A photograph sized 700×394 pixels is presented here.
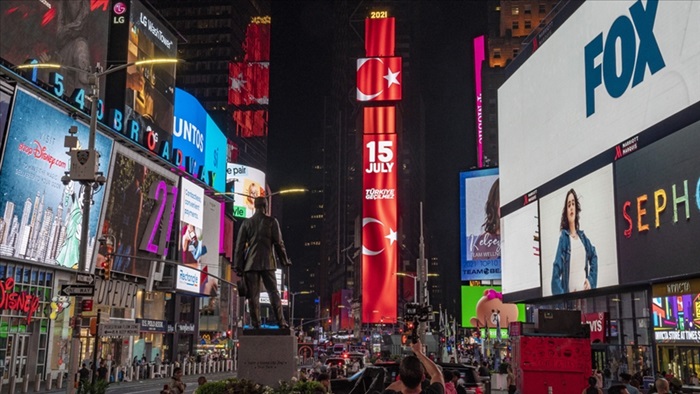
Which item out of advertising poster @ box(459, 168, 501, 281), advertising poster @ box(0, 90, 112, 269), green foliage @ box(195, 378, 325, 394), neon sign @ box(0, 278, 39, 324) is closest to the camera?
green foliage @ box(195, 378, 325, 394)

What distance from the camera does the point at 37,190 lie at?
146 ft

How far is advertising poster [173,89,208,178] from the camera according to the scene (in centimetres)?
8119

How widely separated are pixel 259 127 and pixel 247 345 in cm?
16428

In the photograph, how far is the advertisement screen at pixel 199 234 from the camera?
74375mm

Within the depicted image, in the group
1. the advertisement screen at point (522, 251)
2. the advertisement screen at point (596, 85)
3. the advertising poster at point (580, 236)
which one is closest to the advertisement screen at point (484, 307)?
the advertisement screen at point (522, 251)

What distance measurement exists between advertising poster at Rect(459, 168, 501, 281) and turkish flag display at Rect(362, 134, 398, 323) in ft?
62.7

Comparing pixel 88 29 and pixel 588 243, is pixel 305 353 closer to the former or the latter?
pixel 588 243

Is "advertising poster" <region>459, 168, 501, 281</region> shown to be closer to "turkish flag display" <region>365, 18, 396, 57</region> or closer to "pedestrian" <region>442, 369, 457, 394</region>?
"turkish flag display" <region>365, 18, 396, 57</region>

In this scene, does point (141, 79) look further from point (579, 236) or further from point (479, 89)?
point (479, 89)

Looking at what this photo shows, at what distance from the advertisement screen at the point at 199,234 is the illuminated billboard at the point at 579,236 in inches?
1273

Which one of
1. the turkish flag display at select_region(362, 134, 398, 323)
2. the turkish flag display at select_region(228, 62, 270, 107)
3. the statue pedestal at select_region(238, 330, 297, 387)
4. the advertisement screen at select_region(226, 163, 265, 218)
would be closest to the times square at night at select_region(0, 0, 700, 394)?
the statue pedestal at select_region(238, 330, 297, 387)

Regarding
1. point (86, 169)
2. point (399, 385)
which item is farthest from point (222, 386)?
point (86, 169)

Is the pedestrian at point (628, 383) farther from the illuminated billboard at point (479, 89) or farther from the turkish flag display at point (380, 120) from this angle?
the illuminated billboard at point (479, 89)

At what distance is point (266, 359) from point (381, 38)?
104 m
